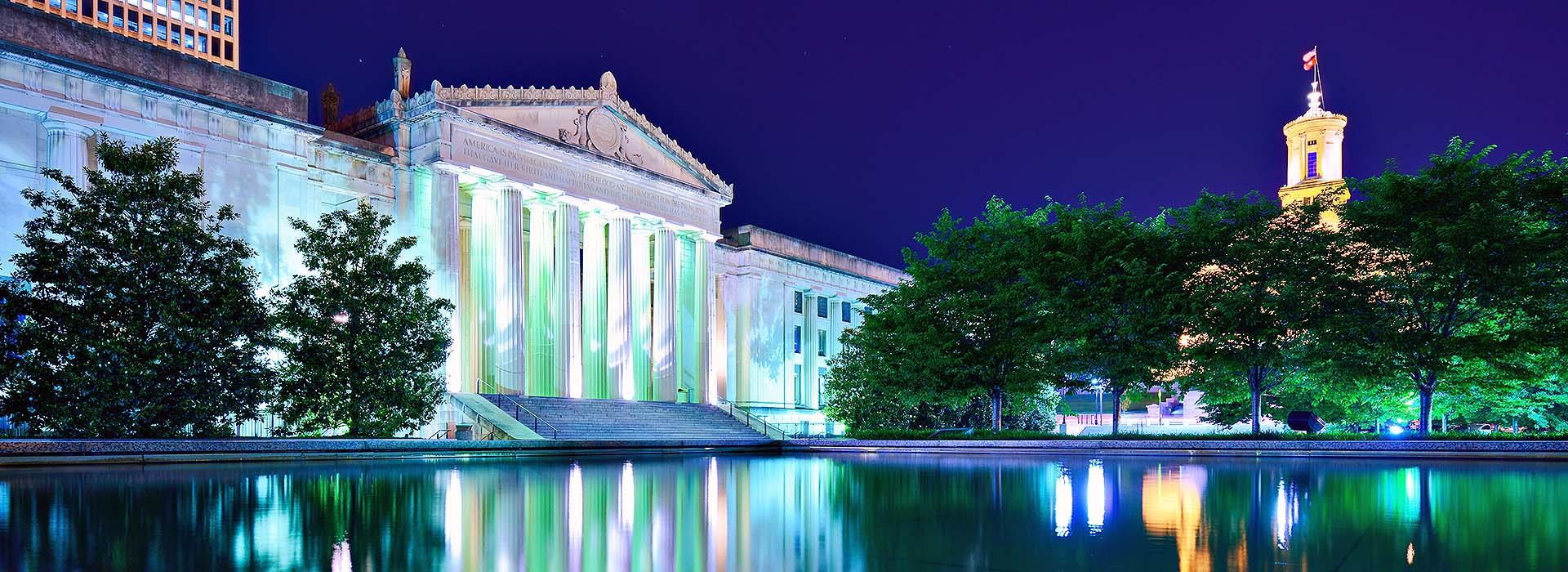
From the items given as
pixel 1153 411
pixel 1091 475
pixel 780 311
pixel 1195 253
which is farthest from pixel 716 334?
pixel 1153 411

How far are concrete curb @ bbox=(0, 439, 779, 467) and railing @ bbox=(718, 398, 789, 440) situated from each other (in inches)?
771

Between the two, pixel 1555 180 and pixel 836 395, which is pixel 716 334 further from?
pixel 1555 180

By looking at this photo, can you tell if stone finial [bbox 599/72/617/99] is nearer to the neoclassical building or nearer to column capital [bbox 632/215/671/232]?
the neoclassical building

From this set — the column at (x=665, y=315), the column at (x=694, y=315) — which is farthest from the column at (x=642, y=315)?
the column at (x=694, y=315)

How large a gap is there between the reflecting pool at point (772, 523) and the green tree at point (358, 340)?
11.2 metres

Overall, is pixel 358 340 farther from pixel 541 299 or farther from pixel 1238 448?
pixel 1238 448

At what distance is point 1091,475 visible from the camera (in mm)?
17766

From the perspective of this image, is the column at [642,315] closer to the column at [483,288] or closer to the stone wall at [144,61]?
the column at [483,288]

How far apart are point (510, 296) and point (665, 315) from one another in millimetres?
10117

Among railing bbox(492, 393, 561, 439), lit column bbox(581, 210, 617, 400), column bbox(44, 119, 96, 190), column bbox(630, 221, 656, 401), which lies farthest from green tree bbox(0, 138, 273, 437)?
column bbox(630, 221, 656, 401)

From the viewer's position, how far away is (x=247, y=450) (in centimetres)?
2216

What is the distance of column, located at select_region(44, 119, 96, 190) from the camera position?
30625mm

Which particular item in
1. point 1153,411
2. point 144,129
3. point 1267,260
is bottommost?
point 1153,411

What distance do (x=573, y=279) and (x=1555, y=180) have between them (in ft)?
112
